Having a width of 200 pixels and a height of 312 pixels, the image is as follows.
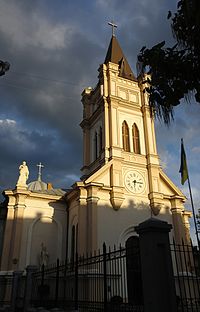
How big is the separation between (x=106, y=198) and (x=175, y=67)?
18.7 meters

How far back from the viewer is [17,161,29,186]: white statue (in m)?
24.9

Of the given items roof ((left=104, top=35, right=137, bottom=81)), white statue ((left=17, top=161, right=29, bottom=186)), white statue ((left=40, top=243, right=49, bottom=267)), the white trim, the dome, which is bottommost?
white statue ((left=40, top=243, right=49, bottom=267))

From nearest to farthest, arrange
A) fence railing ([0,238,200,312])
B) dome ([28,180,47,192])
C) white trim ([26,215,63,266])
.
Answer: fence railing ([0,238,200,312]), white trim ([26,215,63,266]), dome ([28,180,47,192])

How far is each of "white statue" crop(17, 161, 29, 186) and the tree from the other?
2064 centimetres

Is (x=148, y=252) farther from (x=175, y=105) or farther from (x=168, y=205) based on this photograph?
(x=168, y=205)

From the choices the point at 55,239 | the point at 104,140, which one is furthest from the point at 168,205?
the point at 55,239

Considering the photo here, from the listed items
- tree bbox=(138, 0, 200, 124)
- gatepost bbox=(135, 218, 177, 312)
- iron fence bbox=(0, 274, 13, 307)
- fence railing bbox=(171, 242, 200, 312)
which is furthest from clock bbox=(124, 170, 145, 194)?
tree bbox=(138, 0, 200, 124)

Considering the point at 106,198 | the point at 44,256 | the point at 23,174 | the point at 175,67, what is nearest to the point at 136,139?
the point at 106,198

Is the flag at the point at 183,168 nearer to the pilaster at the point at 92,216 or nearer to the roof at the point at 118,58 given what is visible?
the pilaster at the point at 92,216

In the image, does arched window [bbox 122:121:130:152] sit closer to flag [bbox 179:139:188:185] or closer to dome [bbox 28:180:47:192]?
flag [bbox 179:139:188:185]

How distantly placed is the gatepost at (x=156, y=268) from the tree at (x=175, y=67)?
3.42 meters

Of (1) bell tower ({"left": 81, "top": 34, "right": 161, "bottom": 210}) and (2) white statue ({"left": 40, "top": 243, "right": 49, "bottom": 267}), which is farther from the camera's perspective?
(1) bell tower ({"left": 81, "top": 34, "right": 161, "bottom": 210})

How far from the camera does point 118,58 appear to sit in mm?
34281

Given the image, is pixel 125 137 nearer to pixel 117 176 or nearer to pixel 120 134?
pixel 120 134
